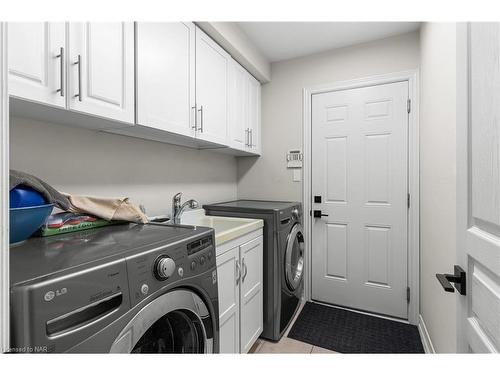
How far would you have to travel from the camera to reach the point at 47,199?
2.91 feet

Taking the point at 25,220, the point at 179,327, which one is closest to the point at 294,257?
the point at 179,327

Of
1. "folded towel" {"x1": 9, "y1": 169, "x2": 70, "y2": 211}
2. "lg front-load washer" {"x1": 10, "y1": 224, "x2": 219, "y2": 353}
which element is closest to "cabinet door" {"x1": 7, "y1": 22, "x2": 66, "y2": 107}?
"folded towel" {"x1": 9, "y1": 169, "x2": 70, "y2": 211}

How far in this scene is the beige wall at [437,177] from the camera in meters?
1.23

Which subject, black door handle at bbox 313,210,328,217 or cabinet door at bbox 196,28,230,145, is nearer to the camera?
cabinet door at bbox 196,28,230,145

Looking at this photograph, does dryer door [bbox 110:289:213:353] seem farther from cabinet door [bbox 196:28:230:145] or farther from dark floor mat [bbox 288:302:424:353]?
dark floor mat [bbox 288:302:424:353]

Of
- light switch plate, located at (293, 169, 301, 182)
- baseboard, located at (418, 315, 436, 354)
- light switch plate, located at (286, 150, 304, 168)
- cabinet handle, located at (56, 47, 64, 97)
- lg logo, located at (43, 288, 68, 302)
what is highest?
cabinet handle, located at (56, 47, 64, 97)

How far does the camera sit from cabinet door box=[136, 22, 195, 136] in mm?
1229

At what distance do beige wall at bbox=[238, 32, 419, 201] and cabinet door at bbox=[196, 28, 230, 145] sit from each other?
31.8 inches

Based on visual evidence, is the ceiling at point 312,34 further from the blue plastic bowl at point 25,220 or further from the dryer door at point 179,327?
the dryer door at point 179,327

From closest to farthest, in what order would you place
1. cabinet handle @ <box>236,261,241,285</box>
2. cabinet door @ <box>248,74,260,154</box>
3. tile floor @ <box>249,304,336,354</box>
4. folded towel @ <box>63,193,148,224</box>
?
folded towel @ <box>63,193,148,224</box> < cabinet handle @ <box>236,261,241,285</box> < tile floor @ <box>249,304,336,354</box> < cabinet door @ <box>248,74,260,154</box>

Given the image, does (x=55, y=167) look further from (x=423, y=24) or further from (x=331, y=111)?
(x=423, y=24)

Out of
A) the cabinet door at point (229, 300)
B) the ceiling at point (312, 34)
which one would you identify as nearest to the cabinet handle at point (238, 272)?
the cabinet door at point (229, 300)

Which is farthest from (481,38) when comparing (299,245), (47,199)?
(299,245)

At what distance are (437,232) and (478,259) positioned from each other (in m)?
1.03
